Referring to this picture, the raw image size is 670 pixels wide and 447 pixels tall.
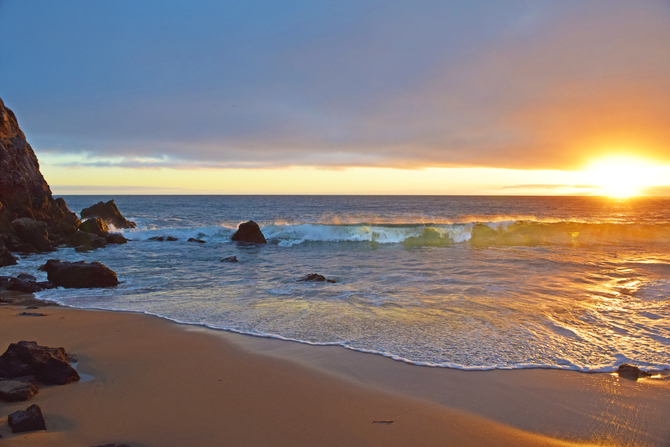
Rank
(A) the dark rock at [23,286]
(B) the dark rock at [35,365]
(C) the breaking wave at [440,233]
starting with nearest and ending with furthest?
(B) the dark rock at [35,365], (A) the dark rock at [23,286], (C) the breaking wave at [440,233]

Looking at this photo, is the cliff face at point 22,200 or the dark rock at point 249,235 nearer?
the cliff face at point 22,200

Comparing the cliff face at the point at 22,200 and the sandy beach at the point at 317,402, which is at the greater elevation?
the cliff face at the point at 22,200

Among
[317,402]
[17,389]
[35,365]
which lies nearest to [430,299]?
[317,402]

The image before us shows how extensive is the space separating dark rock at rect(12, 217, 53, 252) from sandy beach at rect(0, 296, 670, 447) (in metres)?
13.6

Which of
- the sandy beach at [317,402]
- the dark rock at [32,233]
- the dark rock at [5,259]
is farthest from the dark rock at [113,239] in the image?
the sandy beach at [317,402]

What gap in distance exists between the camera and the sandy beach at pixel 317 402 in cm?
324

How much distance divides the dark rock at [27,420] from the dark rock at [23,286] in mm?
7570

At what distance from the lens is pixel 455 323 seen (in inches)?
254

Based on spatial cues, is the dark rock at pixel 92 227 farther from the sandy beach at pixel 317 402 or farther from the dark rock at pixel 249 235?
the sandy beach at pixel 317 402

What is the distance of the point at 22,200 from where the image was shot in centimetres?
1789

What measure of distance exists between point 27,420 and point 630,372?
6.10m

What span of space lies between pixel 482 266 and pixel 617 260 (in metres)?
5.88

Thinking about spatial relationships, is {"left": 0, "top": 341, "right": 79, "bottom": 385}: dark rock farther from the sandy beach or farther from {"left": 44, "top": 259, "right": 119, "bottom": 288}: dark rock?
{"left": 44, "top": 259, "right": 119, "bottom": 288}: dark rock

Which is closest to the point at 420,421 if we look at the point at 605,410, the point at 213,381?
the point at 605,410
